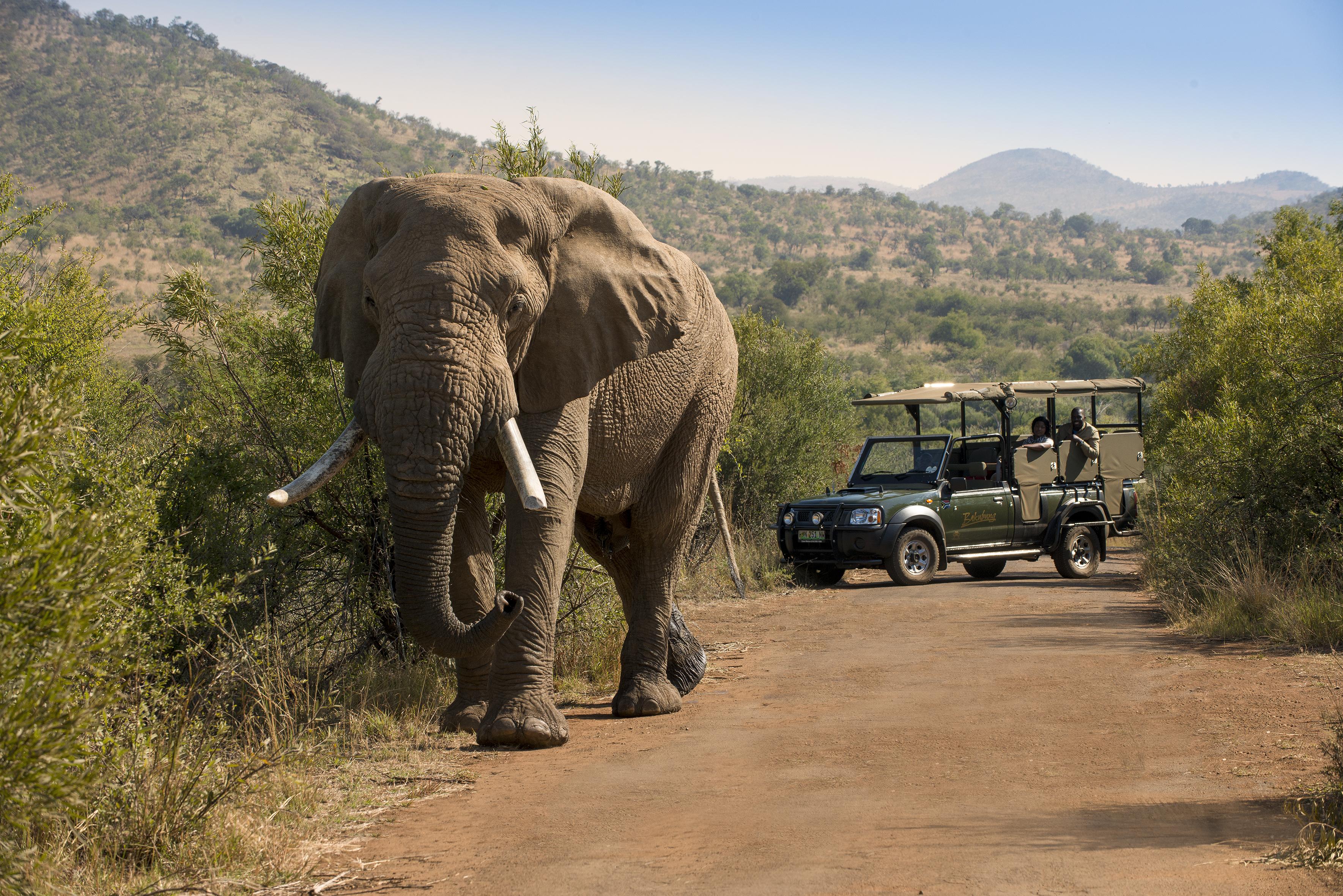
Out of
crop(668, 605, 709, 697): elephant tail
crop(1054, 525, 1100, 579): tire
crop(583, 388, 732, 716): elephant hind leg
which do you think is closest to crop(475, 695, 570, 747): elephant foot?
crop(583, 388, 732, 716): elephant hind leg

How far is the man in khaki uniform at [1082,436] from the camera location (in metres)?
17.3

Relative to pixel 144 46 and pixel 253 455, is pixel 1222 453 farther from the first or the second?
pixel 144 46

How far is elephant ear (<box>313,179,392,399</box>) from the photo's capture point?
6.67 m

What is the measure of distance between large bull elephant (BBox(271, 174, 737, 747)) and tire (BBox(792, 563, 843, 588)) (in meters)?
8.63

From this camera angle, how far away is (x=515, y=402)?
647 centimetres

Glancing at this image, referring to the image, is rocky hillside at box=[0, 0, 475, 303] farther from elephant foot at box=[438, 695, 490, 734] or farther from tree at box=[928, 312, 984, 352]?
elephant foot at box=[438, 695, 490, 734]

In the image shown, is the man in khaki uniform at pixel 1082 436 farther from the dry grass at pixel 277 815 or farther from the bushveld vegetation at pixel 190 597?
the dry grass at pixel 277 815

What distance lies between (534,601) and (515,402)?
3.90 ft

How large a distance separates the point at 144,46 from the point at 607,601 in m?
101

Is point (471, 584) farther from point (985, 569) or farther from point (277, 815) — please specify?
point (985, 569)

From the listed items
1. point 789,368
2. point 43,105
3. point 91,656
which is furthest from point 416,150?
point 91,656

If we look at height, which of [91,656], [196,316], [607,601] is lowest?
[607,601]

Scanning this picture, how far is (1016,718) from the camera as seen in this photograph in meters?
7.38

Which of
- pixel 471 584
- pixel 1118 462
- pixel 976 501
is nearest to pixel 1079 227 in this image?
pixel 1118 462
